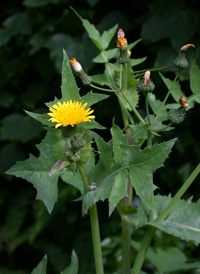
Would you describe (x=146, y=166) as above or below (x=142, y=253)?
above

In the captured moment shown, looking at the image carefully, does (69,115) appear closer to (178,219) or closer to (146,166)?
(146,166)

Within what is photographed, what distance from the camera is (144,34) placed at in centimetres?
193

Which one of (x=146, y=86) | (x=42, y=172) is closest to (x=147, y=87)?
(x=146, y=86)

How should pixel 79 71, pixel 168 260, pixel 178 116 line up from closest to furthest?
pixel 178 116 < pixel 79 71 < pixel 168 260

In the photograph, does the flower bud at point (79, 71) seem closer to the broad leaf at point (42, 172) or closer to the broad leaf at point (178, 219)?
the broad leaf at point (42, 172)

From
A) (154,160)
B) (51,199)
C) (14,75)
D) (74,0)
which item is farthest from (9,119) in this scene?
(154,160)

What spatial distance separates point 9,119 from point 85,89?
523 mm

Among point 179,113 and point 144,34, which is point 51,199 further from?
point 144,34

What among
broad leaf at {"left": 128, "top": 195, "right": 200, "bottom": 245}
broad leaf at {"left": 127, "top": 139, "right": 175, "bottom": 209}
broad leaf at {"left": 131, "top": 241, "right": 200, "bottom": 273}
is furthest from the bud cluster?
broad leaf at {"left": 131, "top": 241, "right": 200, "bottom": 273}

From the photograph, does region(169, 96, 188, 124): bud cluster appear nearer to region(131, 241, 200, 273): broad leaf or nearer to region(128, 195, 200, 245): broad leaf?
region(128, 195, 200, 245): broad leaf

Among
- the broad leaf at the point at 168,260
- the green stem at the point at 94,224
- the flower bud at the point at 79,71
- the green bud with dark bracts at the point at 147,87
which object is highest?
the flower bud at the point at 79,71

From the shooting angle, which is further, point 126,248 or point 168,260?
point 168,260

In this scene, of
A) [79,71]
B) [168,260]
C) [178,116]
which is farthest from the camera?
[168,260]

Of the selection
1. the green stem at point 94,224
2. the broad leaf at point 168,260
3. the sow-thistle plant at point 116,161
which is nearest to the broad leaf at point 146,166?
the sow-thistle plant at point 116,161
